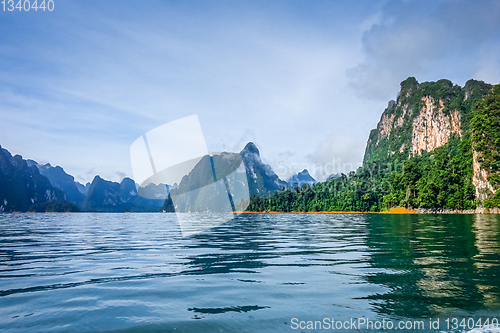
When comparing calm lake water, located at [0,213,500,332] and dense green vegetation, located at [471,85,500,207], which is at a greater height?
dense green vegetation, located at [471,85,500,207]

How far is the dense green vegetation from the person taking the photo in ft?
296

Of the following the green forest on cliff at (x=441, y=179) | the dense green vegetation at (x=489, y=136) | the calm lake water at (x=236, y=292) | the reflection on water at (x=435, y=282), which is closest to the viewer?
the calm lake water at (x=236, y=292)

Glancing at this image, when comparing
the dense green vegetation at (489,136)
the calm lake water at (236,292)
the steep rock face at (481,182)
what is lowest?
the calm lake water at (236,292)

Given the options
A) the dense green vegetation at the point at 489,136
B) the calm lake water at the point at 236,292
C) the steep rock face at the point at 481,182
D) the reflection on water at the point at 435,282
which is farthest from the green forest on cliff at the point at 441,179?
the calm lake water at the point at 236,292

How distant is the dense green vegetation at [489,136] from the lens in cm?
9012

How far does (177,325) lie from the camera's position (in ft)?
17.5

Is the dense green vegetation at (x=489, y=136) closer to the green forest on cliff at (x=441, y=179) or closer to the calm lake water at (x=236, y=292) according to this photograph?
the green forest on cliff at (x=441, y=179)

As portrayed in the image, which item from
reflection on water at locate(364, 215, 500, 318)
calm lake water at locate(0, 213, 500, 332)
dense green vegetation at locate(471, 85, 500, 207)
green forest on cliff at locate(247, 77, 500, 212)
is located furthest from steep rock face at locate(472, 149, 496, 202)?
calm lake water at locate(0, 213, 500, 332)

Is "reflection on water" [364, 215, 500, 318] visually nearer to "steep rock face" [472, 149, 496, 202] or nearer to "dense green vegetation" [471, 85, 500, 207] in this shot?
"dense green vegetation" [471, 85, 500, 207]

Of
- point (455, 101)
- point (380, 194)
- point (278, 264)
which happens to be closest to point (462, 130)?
point (455, 101)

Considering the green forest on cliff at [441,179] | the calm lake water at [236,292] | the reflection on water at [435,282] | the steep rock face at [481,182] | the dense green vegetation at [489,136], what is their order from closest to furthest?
the calm lake water at [236,292], the reflection on water at [435,282], the dense green vegetation at [489,136], the steep rock face at [481,182], the green forest on cliff at [441,179]

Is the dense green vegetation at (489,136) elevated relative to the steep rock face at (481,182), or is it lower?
elevated

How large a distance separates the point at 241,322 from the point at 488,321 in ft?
14.3

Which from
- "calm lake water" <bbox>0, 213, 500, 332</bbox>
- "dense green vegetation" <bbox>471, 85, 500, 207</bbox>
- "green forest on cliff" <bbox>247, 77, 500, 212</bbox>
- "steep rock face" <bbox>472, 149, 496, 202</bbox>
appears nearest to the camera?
"calm lake water" <bbox>0, 213, 500, 332</bbox>
